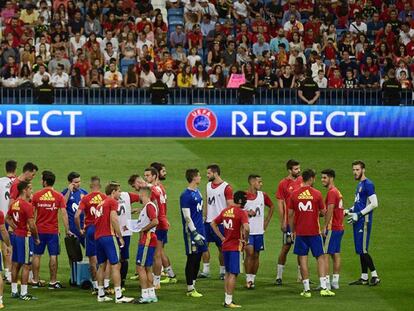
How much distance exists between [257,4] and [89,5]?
6.42m

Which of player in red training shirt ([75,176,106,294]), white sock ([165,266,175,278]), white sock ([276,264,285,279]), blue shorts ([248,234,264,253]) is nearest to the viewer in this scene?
player in red training shirt ([75,176,106,294])

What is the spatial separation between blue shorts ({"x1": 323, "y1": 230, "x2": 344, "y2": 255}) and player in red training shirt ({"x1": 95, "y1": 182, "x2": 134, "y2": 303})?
3.65 metres

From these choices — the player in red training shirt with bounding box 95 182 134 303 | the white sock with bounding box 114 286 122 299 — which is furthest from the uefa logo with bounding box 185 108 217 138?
the white sock with bounding box 114 286 122 299

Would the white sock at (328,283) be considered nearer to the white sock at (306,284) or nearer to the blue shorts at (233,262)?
the white sock at (306,284)

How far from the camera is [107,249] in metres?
19.5

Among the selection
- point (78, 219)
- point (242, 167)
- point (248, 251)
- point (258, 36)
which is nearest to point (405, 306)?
point (248, 251)

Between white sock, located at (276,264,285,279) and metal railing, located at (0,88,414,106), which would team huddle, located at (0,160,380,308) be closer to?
white sock, located at (276,264,285,279)

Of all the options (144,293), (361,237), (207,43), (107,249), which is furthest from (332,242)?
(207,43)

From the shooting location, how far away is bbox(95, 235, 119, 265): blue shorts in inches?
768

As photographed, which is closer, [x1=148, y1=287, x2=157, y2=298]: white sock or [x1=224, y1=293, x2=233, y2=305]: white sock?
[x1=224, y1=293, x2=233, y2=305]: white sock

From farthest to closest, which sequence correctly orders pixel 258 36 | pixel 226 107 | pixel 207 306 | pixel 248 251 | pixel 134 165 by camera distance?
pixel 258 36
pixel 226 107
pixel 134 165
pixel 248 251
pixel 207 306

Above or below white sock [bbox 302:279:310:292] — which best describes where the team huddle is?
above

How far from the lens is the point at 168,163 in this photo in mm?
34562

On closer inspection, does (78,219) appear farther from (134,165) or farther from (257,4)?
(257,4)
